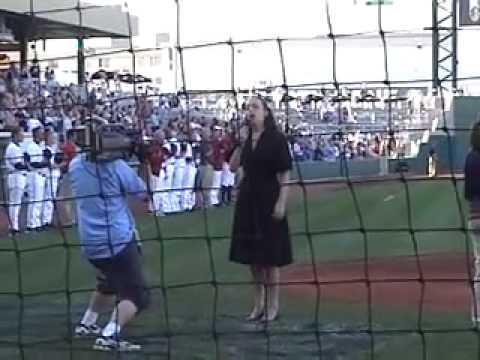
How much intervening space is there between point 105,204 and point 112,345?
3.03 ft

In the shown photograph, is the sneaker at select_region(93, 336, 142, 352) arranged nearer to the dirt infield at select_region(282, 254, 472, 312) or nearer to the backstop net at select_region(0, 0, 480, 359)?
the backstop net at select_region(0, 0, 480, 359)

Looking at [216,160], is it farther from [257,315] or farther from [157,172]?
[257,315]

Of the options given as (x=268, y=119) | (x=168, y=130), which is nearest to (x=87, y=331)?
(x=268, y=119)

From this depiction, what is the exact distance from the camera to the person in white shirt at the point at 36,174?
17.3m

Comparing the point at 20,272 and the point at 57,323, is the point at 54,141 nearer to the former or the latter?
the point at 20,272

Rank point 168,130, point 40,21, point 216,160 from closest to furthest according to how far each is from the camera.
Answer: point 168,130 → point 216,160 → point 40,21

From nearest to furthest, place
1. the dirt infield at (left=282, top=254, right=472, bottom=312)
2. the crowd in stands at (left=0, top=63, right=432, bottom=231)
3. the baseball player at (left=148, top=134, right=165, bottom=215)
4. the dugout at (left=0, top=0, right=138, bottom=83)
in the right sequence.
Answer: the dirt infield at (left=282, top=254, right=472, bottom=312)
the crowd in stands at (left=0, top=63, right=432, bottom=231)
the baseball player at (left=148, top=134, right=165, bottom=215)
the dugout at (left=0, top=0, right=138, bottom=83)

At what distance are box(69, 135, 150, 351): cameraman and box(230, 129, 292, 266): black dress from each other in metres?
1.26

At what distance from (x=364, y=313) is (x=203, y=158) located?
1442 centimetres

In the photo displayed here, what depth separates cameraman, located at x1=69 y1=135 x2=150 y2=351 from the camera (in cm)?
727

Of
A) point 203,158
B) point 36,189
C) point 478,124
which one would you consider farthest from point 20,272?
point 203,158

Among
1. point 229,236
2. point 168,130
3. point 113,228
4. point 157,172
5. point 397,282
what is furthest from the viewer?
point 157,172

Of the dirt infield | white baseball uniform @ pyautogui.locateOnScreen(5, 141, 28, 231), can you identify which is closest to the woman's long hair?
the dirt infield

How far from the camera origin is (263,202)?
27.8ft
